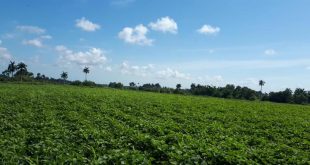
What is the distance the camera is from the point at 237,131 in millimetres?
17172

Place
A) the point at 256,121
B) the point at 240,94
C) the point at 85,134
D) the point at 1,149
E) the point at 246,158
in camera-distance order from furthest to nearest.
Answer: the point at 240,94 → the point at 256,121 → the point at 85,134 → the point at 1,149 → the point at 246,158

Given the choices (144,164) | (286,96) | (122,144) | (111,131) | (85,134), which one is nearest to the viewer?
(144,164)

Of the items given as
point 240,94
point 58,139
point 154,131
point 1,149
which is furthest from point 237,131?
point 240,94

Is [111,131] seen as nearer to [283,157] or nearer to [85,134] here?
[85,134]

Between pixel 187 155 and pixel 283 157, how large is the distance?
299cm

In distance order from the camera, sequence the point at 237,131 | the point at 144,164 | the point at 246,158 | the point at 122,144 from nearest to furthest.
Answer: the point at 144,164
the point at 246,158
the point at 122,144
the point at 237,131

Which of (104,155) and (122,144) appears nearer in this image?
(104,155)

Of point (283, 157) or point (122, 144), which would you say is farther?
point (122, 144)

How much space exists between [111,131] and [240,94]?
107m

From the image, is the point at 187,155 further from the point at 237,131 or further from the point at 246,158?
the point at 237,131

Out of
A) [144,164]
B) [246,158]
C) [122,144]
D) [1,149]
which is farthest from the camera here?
[122,144]

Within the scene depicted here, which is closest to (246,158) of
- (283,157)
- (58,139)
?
(283,157)

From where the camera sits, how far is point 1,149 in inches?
442

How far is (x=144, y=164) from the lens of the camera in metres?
9.52
